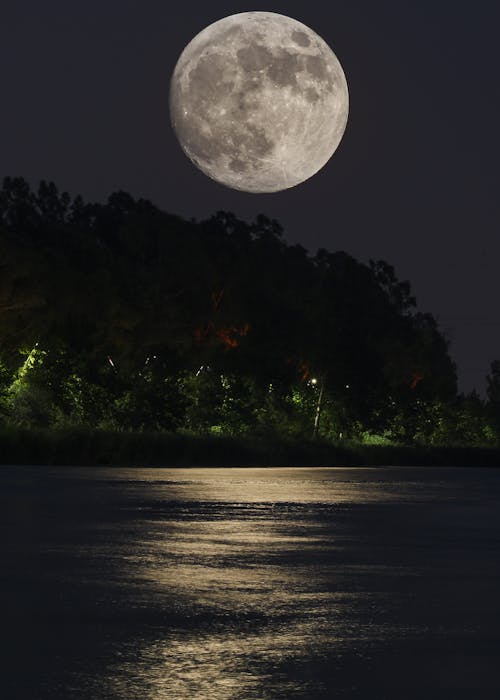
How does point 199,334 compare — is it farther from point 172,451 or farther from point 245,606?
point 245,606

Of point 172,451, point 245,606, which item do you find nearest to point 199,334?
point 172,451

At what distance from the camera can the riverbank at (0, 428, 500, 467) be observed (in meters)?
70.4

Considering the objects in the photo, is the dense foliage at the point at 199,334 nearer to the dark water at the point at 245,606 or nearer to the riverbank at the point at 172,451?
the riverbank at the point at 172,451

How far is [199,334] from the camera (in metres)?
104

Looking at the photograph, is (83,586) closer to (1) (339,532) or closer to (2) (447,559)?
(2) (447,559)

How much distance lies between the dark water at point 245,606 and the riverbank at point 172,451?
4122 centimetres

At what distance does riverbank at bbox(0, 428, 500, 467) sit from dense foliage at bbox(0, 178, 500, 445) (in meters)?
5.46

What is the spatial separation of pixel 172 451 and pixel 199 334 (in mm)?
23910

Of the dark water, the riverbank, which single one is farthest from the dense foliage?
the dark water

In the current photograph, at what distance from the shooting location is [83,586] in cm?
1580

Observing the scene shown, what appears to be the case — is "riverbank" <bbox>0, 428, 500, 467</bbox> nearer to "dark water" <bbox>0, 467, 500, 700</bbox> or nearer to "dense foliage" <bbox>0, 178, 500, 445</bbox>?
"dense foliage" <bbox>0, 178, 500, 445</bbox>

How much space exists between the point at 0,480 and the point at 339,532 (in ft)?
72.6

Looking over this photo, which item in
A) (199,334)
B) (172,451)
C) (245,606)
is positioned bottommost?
(245,606)

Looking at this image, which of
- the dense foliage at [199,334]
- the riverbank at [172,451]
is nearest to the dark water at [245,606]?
the riverbank at [172,451]
